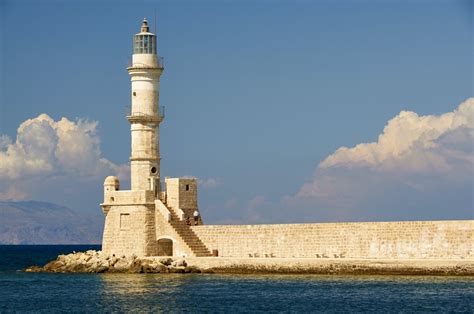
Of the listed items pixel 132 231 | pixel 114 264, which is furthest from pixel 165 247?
pixel 114 264

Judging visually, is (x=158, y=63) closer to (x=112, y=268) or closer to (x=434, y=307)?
(x=112, y=268)

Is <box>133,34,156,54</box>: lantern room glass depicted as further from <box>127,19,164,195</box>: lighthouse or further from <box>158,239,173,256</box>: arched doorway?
<box>158,239,173,256</box>: arched doorway

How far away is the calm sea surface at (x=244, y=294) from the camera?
103 feet

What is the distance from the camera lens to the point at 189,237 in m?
43.7

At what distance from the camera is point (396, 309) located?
30.4 metres

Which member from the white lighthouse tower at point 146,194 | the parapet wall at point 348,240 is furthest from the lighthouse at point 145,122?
the parapet wall at point 348,240

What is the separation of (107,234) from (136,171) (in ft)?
8.62

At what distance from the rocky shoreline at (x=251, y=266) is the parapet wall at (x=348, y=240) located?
0.87 m

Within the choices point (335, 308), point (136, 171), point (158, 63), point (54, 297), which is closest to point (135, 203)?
point (136, 171)

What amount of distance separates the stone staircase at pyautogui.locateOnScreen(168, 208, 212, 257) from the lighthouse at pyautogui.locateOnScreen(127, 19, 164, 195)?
153cm

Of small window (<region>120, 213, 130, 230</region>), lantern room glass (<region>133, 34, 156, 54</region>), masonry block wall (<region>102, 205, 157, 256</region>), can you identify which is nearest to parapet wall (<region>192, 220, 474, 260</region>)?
masonry block wall (<region>102, 205, 157, 256</region>)

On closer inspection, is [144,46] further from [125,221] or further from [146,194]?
[125,221]

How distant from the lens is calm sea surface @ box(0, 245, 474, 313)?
31.4m

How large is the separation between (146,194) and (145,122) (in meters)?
2.77
